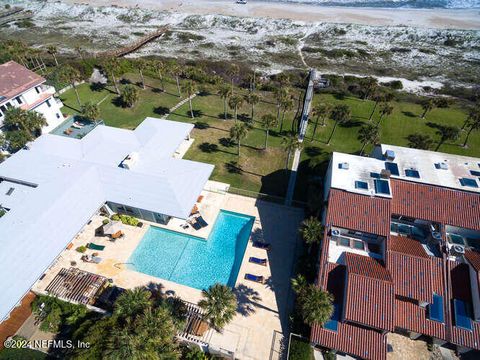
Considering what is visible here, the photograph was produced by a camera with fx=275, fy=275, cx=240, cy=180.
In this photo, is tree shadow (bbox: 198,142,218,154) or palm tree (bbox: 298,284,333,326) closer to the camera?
palm tree (bbox: 298,284,333,326)

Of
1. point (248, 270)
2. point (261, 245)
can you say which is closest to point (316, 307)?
point (248, 270)

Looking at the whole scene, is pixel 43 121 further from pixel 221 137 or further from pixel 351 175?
Answer: pixel 351 175

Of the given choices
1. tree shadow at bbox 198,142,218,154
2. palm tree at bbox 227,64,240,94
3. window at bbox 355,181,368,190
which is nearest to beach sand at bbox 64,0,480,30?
palm tree at bbox 227,64,240,94

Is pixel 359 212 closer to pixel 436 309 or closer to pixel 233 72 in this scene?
pixel 436 309

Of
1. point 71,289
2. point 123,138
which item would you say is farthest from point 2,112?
point 71,289

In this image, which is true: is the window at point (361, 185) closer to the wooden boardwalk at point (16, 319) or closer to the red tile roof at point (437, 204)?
the red tile roof at point (437, 204)

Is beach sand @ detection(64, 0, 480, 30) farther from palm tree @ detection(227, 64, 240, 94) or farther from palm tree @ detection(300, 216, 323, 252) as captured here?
palm tree @ detection(300, 216, 323, 252)

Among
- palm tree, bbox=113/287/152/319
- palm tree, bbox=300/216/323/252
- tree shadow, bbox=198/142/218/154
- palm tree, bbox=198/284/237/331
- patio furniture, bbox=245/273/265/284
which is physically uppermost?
tree shadow, bbox=198/142/218/154
